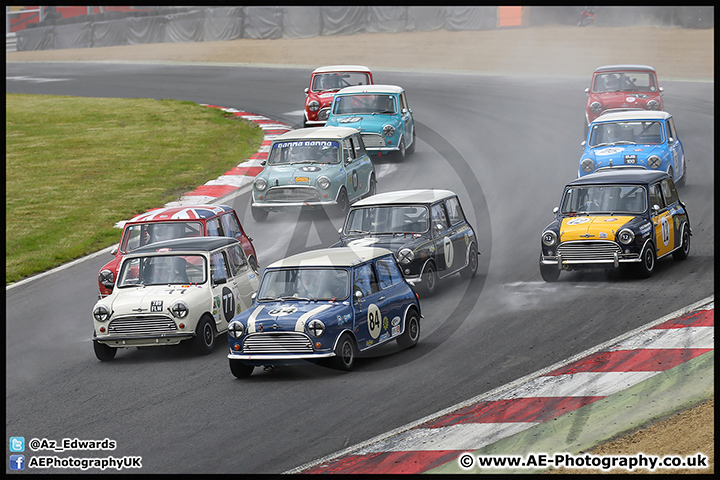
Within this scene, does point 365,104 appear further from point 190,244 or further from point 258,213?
point 190,244

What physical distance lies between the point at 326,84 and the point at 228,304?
15.2 metres

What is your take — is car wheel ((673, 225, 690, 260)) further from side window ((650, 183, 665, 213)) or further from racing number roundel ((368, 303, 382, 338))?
racing number roundel ((368, 303, 382, 338))

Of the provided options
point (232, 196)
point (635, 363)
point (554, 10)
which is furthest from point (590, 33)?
point (635, 363)

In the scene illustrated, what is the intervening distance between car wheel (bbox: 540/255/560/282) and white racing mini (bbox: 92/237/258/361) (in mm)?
4538

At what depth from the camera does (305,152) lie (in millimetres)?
20094

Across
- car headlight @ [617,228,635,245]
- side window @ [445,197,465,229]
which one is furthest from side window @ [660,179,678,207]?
side window @ [445,197,465,229]

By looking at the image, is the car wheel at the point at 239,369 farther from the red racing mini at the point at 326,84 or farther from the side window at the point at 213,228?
the red racing mini at the point at 326,84

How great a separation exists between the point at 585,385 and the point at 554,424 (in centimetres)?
118

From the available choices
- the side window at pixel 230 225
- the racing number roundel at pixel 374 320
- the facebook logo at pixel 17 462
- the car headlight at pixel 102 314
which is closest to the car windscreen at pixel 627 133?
the side window at pixel 230 225

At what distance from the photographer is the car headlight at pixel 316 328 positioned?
36.4ft

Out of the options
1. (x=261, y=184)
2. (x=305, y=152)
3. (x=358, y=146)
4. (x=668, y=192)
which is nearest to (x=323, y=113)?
(x=358, y=146)

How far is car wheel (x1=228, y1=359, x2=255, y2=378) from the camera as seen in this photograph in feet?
37.2

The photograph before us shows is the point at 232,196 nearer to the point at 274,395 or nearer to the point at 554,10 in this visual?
the point at 274,395

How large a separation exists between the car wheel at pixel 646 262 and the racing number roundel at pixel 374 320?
4.75 m
